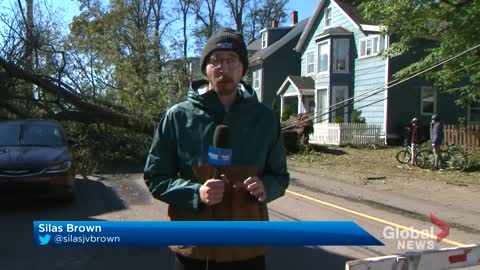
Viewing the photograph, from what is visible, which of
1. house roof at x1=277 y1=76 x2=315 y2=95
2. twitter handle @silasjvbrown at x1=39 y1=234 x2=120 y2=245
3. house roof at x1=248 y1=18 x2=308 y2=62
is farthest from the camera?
house roof at x1=248 y1=18 x2=308 y2=62

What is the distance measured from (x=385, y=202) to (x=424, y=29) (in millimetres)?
8109

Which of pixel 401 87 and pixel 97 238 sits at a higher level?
pixel 401 87

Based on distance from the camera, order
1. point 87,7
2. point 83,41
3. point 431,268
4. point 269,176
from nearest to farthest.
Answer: point 431,268 < point 269,176 < point 83,41 < point 87,7

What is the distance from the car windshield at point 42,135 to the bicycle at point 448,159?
11279 mm

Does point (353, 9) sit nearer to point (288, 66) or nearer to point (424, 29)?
point (288, 66)

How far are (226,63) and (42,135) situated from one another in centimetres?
831

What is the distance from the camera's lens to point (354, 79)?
89.9 feet

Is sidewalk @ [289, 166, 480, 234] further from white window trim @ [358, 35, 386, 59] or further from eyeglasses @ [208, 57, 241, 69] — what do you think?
white window trim @ [358, 35, 386, 59]

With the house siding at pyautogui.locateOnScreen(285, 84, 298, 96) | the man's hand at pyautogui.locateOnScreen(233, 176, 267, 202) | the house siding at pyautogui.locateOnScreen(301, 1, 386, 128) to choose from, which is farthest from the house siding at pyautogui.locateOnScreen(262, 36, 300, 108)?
the man's hand at pyautogui.locateOnScreen(233, 176, 267, 202)

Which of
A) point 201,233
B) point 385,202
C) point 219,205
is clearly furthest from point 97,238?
point 385,202

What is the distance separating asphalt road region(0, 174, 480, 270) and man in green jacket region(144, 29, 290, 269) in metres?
3.06

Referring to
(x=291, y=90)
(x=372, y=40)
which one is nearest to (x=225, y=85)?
(x=372, y=40)

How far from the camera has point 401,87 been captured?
2438cm

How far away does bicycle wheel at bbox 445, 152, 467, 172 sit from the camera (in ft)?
48.6
